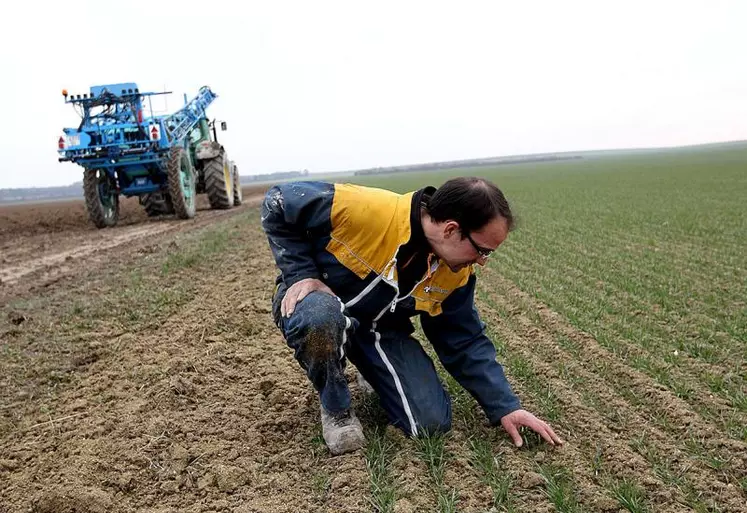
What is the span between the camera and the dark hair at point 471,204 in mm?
2680

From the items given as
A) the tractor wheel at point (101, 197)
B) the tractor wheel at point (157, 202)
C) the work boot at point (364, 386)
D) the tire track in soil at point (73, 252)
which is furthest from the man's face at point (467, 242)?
the tractor wheel at point (157, 202)

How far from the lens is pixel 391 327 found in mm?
3363

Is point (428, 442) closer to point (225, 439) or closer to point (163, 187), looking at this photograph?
point (225, 439)

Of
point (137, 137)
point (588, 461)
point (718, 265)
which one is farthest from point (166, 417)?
point (137, 137)

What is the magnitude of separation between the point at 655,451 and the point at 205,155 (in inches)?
514

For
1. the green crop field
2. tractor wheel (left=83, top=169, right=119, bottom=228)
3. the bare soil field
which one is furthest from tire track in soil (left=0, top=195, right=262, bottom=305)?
the green crop field

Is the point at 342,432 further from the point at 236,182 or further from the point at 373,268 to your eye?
the point at 236,182

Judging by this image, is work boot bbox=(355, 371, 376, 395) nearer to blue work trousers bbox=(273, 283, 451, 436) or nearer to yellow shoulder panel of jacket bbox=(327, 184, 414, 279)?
blue work trousers bbox=(273, 283, 451, 436)

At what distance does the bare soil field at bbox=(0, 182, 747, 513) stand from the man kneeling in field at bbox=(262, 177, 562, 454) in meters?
0.17

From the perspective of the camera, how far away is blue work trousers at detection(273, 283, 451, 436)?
287 cm

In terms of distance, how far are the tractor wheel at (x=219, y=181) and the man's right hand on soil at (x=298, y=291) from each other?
1244cm

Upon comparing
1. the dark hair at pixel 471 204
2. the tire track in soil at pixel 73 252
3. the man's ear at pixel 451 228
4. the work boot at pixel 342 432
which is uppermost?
the dark hair at pixel 471 204

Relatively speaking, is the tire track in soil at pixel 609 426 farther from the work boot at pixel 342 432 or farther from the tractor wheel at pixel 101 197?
the tractor wheel at pixel 101 197

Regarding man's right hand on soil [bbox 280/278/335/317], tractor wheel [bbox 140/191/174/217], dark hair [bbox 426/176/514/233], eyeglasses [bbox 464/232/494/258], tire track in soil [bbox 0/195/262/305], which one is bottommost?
tire track in soil [bbox 0/195/262/305]
